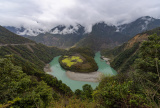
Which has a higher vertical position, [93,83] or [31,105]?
[31,105]

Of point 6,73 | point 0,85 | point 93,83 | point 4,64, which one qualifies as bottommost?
point 93,83

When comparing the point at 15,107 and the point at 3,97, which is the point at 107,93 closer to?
the point at 15,107

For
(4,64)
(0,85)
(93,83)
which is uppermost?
(4,64)

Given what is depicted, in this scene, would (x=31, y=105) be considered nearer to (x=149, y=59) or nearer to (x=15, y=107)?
(x=15, y=107)

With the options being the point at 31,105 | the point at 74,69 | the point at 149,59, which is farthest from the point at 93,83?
the point at 31,105

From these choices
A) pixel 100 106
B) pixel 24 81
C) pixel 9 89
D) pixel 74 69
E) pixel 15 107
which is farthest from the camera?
pixel 74 69

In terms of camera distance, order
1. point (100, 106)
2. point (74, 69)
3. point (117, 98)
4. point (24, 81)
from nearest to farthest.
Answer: point (117, 98) < point (100, 106) < point (24, 81) < point (74, 69)

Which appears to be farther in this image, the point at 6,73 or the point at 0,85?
the point at 6,73

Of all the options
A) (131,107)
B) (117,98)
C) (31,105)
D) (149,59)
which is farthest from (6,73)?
(149,59)

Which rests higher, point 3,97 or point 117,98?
point 117,98

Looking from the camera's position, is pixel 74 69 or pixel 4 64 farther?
pixel 74 69
